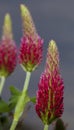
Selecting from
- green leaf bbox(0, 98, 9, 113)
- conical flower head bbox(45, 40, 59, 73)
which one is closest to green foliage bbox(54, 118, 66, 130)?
green leaf bbox(0, 98, 9, 113)

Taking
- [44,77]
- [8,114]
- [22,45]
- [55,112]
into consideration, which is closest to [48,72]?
[44,77]

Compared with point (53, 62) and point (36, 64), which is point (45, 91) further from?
point (36, 64)

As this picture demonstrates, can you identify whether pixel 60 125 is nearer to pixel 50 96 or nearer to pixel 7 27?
pixel 50 96

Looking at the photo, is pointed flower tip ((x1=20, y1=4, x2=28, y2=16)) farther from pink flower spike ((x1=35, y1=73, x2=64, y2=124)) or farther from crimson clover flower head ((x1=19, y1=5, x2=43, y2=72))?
pink flower spike ((x1=35, y1=73, x2=64, y2=124))

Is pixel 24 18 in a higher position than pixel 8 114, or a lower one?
higher

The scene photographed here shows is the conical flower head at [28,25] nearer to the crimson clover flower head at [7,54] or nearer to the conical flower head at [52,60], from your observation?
the crimson clover flower head at [7,54]

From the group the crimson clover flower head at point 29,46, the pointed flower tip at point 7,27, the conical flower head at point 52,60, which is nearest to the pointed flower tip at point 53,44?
the conical flower head at point 52,60
